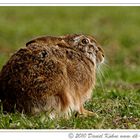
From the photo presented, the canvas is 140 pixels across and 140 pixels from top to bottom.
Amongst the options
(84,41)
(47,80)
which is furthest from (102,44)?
(47,80)

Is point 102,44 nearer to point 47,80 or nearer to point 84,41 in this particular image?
point 84,41

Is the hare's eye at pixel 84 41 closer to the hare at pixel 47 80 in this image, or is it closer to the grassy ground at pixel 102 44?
the hare at pixel 47 80

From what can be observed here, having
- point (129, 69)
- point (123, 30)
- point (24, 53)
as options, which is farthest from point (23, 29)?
point (24, 53)

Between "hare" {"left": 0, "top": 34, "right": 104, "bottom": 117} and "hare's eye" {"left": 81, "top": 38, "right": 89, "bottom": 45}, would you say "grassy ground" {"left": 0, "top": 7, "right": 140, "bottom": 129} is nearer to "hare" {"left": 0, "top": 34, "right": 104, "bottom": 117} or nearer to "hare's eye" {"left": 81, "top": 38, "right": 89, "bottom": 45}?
"hare" {"left": 0, "top": 34, "right": 104, "bottom": 117}

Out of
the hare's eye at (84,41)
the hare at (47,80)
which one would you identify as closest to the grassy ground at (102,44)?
the hare at (47,80)

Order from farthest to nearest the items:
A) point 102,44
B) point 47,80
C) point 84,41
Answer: point 102,44
point 84,41
point 47,80

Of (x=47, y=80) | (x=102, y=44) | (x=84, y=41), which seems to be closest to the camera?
(x=47, y=80)

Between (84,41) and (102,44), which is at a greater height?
(84,41)
